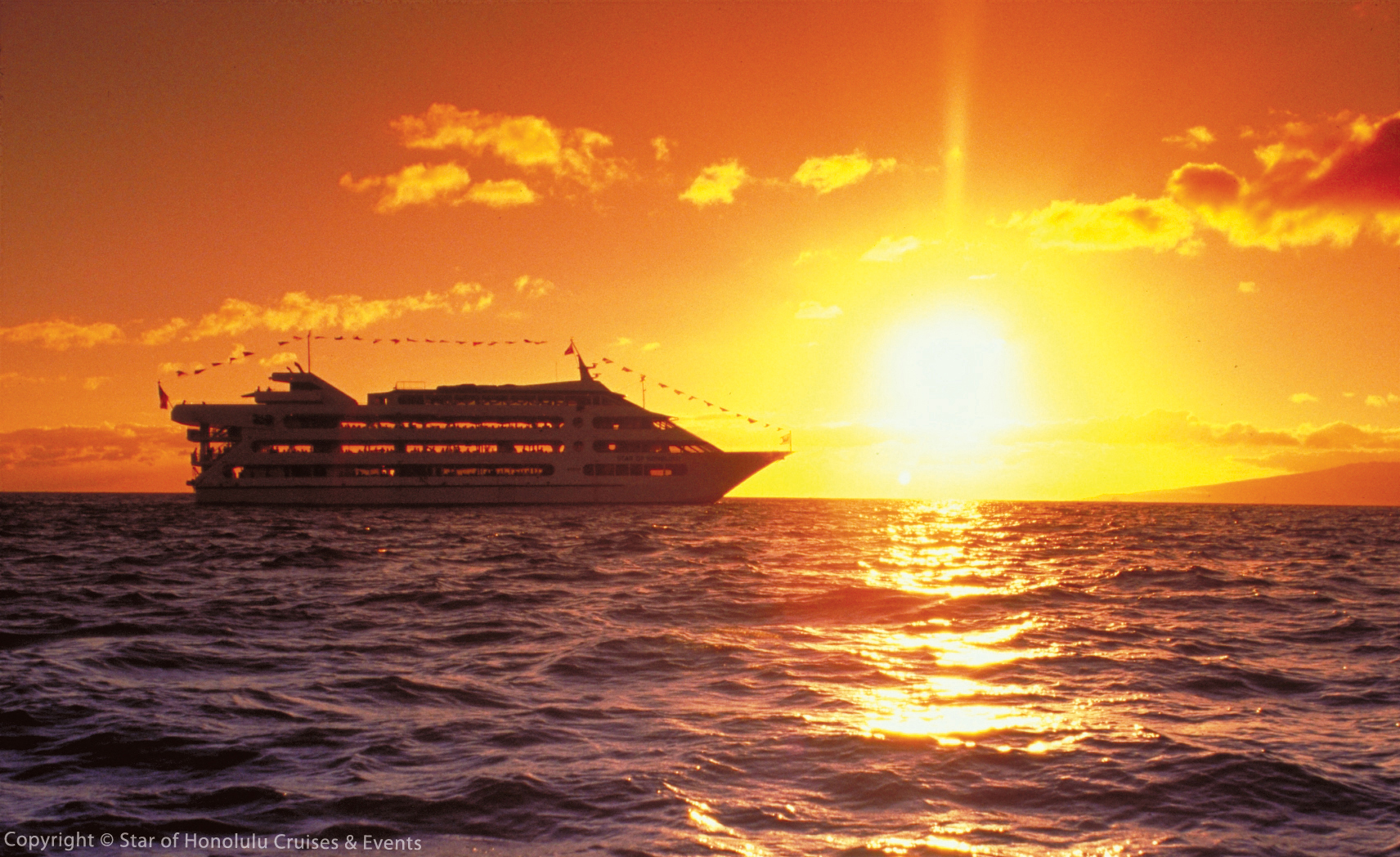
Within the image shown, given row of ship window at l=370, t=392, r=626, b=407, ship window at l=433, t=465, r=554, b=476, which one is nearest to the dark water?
ship window at l=433, t=465, r=554, b=476

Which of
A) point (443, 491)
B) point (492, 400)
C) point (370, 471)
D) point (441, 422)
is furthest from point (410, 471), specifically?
point (492, 400)

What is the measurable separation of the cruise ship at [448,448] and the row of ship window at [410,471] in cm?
7

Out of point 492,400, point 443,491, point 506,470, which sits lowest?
point 443,491

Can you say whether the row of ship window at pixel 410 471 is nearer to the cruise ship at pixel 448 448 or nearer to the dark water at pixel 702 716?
the cruise ship at pixel 448 448

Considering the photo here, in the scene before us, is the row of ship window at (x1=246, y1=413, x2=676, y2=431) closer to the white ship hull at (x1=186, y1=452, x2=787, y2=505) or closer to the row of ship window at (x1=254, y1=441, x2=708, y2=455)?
the row of ship window at (x1=254, y1=441, x2=708, y2=455)

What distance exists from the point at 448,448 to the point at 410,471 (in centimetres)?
397

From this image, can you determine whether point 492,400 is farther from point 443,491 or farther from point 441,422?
point 443,491

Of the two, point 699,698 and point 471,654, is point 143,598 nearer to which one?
point 471,654

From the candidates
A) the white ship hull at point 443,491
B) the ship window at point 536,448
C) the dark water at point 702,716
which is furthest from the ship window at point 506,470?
the dark water at point 702,716

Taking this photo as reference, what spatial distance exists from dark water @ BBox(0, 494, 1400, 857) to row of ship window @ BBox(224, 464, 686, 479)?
55889mm

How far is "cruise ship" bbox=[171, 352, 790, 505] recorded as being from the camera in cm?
7919

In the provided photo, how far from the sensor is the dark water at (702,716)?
22.6 ft

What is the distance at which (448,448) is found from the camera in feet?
263

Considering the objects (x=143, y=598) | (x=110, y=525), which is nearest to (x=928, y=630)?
(x=143, y=598)
